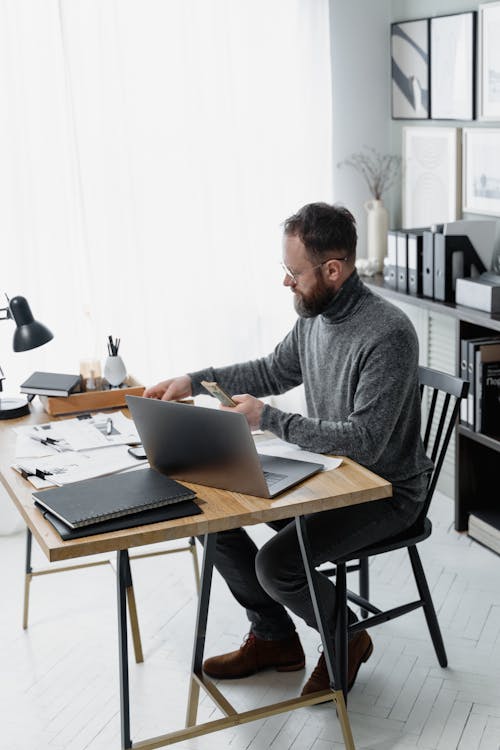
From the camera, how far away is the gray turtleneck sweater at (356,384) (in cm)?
226

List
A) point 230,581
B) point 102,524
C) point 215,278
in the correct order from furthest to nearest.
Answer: point 215,278 → point 230,581 → point 102,524

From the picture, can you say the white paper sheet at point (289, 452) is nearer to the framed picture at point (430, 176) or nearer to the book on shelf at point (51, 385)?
the book on shelf at point (51, 385)

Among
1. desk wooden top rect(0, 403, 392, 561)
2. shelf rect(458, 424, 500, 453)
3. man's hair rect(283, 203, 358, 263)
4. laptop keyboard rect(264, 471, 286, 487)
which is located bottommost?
shelf rect(458, 424, 500, 453)

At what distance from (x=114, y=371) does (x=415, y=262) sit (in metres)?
1.37

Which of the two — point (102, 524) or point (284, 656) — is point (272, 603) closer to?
point (284, 656)

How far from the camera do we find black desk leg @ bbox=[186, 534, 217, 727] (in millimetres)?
2215

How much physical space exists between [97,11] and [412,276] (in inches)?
61.4

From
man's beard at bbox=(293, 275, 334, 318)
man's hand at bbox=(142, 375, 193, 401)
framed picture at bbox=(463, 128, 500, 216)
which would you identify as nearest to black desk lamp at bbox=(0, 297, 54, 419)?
man's hand at bbox=(142, 375, 193, 401)

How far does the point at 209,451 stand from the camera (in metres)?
2.07

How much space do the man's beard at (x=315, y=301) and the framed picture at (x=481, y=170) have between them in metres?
1.42

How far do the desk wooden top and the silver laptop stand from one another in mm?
25

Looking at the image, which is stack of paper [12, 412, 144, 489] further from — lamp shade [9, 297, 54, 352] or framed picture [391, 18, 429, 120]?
framed picture [391, 18, 429, 120]

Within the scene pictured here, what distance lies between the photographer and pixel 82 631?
9.73 ft

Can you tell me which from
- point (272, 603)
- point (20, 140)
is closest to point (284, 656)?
point (272, 603)
